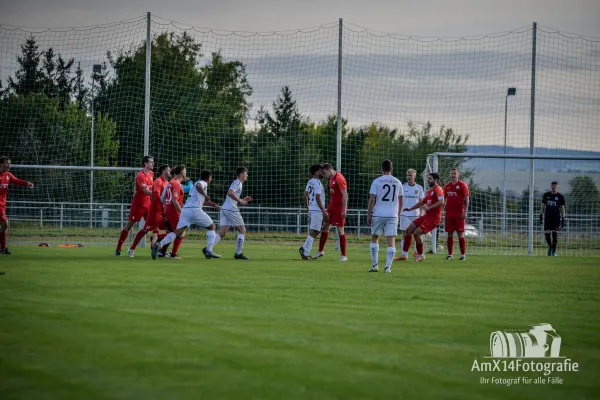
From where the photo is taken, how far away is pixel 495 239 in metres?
29.7

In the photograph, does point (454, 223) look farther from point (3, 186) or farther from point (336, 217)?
point (3, 186)

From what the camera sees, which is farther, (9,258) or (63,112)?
(63,112)

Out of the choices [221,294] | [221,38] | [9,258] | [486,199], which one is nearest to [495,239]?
[486,199]

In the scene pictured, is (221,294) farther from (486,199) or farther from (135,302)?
(486,199)

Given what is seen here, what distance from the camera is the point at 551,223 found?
2597 centimetres

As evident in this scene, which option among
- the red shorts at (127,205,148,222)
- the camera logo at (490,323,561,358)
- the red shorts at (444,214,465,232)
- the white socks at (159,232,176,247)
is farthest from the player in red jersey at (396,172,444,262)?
the camera logo at (490,323,561,358)

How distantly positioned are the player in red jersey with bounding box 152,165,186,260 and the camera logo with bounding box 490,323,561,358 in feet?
41.2

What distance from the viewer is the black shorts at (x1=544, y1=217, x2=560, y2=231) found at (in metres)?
25.9

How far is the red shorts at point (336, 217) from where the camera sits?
→ 67.1 feet

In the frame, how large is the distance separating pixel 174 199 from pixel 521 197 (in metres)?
15.0

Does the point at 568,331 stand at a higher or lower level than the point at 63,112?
lower

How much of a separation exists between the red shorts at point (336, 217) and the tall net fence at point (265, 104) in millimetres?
6773

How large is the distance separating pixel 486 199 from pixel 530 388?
1048 inches

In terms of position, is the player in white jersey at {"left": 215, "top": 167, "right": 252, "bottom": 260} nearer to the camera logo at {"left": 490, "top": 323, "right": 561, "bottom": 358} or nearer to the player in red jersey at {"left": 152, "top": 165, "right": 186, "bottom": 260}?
the player in red jersey at {"left": 152, "top": 165, "right": 186, "bottom": 260}
